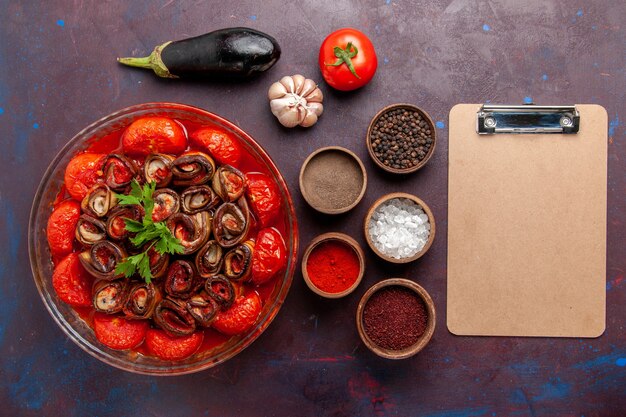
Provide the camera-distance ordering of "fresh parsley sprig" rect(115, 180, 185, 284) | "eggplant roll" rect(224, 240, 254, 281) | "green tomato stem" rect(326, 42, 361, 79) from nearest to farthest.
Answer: "fresh parsley sprig" rect(115, 180, 185, 284)
"eggplant roll" rect(224, 240, 254, 281)
"green tomato stem" rect(326, 42, 361, 79)

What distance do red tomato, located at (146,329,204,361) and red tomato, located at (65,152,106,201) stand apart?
1.92 ft

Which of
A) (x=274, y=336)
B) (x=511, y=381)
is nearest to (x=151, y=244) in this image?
(x=274, y=336)

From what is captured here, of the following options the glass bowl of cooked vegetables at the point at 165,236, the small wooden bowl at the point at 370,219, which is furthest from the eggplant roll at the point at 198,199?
the small wooden bowl at the point at 370,219

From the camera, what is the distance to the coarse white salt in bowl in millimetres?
2191

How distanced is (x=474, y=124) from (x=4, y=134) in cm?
209

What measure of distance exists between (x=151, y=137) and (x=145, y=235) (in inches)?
14.7

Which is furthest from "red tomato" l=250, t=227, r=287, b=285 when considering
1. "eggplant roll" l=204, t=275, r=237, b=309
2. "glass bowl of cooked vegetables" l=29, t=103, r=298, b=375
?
"eggplant roll" l=204, t=275, r=237, b=309

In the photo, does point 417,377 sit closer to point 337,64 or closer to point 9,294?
point 337,64

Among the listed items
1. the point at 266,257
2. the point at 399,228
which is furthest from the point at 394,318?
the point at 266,257

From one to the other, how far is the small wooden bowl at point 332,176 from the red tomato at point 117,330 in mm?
849

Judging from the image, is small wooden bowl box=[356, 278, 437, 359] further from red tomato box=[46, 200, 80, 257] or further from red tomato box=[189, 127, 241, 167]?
red tomato box=[46, 200, 80, 257]

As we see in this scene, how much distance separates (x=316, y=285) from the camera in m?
2.15

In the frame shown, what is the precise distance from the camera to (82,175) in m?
1.93

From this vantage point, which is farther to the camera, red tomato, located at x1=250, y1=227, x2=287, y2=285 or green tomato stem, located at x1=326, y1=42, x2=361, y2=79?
green tomato stem, located at x1=326, y1=42, x2=361, y2=79
